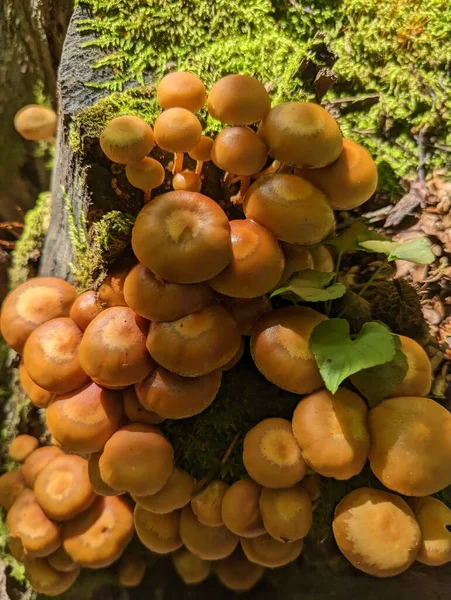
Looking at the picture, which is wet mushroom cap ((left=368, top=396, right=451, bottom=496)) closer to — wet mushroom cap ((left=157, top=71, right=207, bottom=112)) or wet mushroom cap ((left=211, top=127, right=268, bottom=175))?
wet mushroom cap ((left=211, top=127, right=268, bottom=175))

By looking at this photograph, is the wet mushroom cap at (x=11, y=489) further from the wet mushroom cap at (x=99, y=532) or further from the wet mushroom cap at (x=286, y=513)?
the wet mushroom cap at (x=286, y=513)

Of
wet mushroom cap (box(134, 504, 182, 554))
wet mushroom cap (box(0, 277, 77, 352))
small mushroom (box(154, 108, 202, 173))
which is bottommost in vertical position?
wet mushroom cap (box(134, 504, 182, 554))

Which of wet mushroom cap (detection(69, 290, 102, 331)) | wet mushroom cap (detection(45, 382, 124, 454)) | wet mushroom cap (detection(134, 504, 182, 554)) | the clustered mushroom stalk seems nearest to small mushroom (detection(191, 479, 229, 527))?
the clustered mushroom stalk

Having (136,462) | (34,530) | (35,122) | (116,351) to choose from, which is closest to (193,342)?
(116,351)

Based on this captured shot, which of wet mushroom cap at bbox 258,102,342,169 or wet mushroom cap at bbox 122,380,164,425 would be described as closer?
wet mushroom cap at bbox 258,102,342,169

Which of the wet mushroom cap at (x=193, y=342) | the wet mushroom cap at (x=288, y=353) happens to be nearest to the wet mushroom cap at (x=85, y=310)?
the wet mushroom cap at (x=193, y=342)

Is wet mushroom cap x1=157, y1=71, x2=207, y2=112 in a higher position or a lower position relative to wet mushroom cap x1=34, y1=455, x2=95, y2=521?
higher
